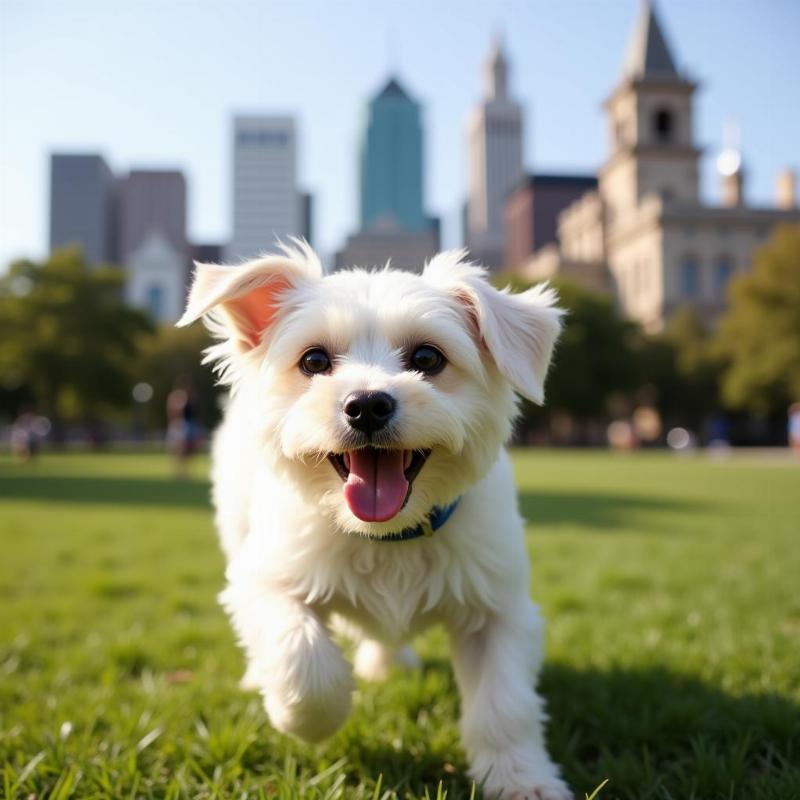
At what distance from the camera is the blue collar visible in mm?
2682

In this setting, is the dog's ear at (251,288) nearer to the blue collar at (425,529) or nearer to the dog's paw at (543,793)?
the blue collar at (425,529)

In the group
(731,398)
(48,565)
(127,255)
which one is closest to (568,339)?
(731,398)

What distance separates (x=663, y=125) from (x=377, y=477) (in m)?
95.7

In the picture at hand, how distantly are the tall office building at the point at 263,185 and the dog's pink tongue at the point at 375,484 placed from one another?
1084 millimetres

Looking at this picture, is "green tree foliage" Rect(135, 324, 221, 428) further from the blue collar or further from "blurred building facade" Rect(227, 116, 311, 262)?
the blue collar

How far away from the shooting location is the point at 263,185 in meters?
14.8

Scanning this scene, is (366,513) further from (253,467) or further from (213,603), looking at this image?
(213,603)

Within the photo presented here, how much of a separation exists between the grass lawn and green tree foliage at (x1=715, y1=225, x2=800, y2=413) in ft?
143

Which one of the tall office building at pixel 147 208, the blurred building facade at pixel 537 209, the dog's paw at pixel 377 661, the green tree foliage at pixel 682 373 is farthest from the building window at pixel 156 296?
the dog's paw at pixel 377 661

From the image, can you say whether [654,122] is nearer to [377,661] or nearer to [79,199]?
[377,661]

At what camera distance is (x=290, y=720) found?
2562 millimetres

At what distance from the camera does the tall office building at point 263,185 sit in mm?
5871

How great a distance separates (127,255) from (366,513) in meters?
162

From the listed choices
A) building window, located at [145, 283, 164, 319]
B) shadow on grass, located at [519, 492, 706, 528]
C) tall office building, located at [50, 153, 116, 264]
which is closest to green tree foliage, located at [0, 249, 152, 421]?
shadow on grass, located at [519, 492, 706, 528]
